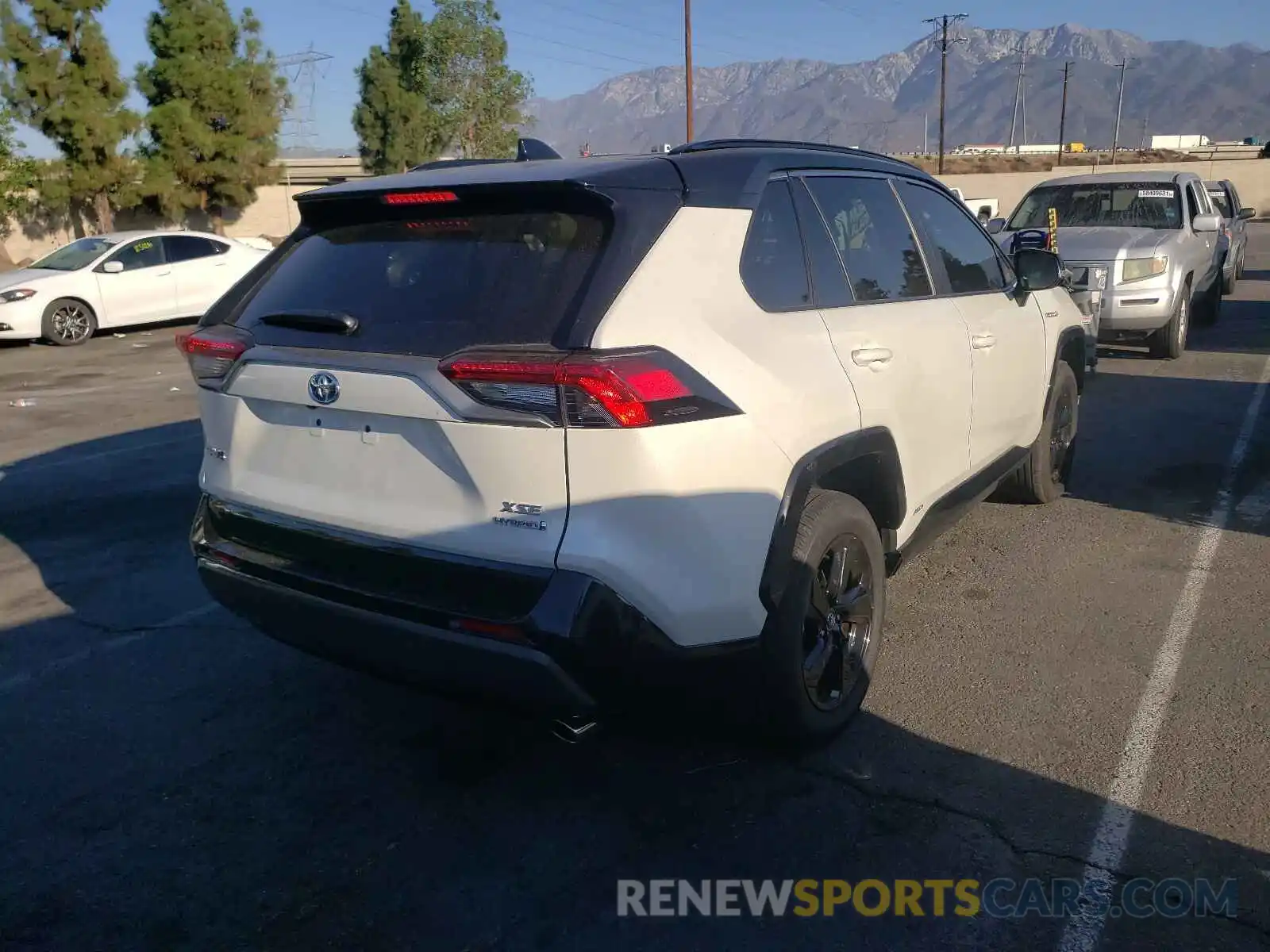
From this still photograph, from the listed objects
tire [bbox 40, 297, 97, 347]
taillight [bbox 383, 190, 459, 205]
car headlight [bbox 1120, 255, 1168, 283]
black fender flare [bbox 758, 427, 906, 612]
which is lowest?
tire [bbox 40, 297, 97, 347]

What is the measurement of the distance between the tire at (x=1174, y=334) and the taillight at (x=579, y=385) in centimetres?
932

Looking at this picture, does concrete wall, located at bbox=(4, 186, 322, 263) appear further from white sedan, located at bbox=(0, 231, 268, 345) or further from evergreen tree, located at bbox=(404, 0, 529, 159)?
white sedan, located at bbox=(0, 231, 268, 345)

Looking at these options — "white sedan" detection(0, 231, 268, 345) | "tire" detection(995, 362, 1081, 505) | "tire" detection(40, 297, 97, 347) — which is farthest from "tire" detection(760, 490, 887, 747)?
"tire" detection(40, 297, 97, 347)

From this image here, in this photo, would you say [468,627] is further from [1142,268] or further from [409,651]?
[1142,268]

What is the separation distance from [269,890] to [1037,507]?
4660mm

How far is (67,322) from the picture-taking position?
574 inches

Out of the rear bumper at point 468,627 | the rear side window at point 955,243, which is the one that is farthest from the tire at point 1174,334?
the rear bumper at point 468,627

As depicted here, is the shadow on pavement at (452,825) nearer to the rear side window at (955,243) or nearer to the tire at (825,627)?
the tire at (825,627)

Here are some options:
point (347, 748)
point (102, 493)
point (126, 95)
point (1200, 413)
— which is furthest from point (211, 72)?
point (347, 748)

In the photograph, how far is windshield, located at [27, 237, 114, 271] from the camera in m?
15.0

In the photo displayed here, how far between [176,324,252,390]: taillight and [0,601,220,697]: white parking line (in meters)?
1.62

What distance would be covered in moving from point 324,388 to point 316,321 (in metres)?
0.26

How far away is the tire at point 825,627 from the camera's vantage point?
3.07m

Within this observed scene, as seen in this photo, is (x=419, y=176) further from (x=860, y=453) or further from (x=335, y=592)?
(x=860, y=453)
